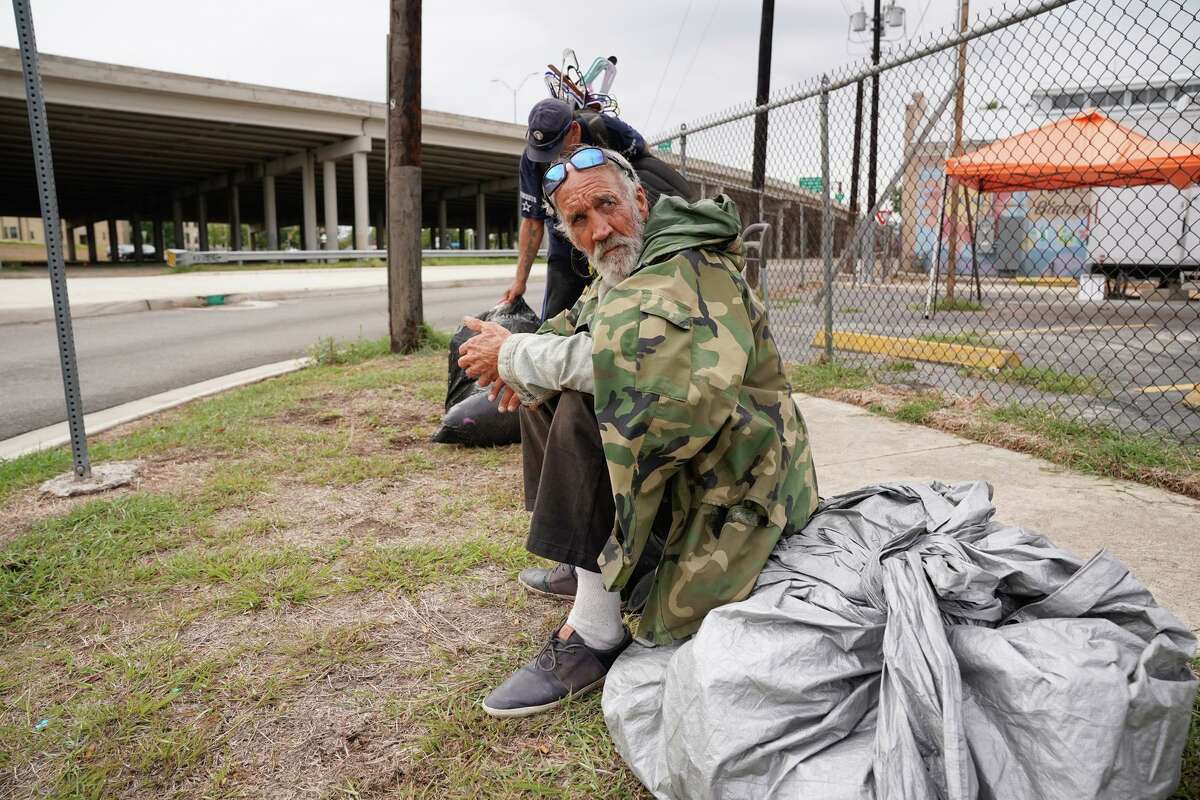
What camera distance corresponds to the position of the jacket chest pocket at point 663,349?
5.31 ft

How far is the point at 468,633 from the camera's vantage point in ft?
7.34

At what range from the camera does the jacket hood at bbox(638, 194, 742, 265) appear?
1817 mm

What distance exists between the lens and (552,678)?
6.27ft

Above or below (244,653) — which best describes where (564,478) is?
above

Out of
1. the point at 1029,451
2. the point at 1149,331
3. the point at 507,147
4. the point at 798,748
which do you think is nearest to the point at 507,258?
the point at 507,147

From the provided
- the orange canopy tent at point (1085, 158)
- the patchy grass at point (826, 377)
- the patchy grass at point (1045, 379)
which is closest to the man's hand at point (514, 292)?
the patchy grass at point (826, 377)

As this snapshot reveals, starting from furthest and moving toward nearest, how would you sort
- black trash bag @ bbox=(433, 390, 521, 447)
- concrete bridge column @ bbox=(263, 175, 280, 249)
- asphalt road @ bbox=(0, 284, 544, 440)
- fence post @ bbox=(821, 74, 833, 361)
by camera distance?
concrete bridge column @ bbox=(263, 175, 280, 249) < asphalt road @ bbox=(0, 284, 544, 440) < fence post @ bbox=(821, 74, 833, 361) < black trash bag @ bbox=(433, 390, 521, 447)

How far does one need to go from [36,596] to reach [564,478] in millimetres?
1860

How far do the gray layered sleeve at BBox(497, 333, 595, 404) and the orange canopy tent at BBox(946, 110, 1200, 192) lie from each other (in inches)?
312

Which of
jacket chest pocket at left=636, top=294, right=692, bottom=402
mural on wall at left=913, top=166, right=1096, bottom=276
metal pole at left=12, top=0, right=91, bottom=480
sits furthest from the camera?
mural on wall at left=913, top=166, right=1096, bottom=276

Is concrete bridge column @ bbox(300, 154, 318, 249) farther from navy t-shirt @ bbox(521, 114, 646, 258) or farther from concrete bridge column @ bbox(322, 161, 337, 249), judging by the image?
navy t-shirt @ bbox(521, 114, 646, 258)

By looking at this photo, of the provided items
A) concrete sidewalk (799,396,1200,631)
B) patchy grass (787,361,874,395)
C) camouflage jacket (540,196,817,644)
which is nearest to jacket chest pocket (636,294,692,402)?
camouflage jacket (540,196,817,644)

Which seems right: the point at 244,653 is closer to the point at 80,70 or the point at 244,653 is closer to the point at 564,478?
the point at 564,478

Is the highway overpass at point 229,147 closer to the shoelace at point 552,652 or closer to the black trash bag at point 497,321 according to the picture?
the black trash bag at point 497,321
